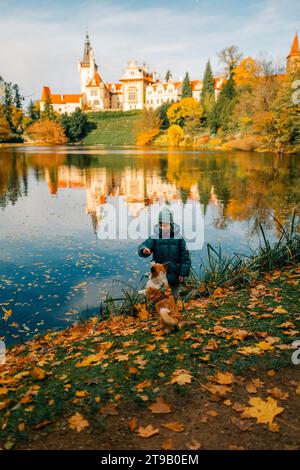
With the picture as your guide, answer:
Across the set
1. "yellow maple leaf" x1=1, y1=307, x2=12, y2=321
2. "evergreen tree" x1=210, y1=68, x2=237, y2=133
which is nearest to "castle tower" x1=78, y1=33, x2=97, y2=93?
"evergreen tree" x1=210, y1=68, x2=237, y2=133

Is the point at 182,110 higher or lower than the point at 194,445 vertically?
higher

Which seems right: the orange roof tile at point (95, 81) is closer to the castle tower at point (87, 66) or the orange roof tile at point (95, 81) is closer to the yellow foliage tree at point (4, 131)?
the castle tower at point (87, 66)

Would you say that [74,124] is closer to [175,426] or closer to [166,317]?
[166,317]

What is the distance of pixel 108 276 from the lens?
9062 mm

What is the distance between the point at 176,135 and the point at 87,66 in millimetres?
68870

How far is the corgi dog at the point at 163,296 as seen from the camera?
524 cm

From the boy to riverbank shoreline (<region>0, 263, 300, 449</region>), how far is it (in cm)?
76

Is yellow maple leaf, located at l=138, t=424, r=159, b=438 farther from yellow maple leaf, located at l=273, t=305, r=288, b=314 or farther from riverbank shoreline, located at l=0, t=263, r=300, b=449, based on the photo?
yellow maple leaf, located at l=273, t=305, r=288, b=314

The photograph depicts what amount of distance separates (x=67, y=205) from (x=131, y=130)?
84245mm

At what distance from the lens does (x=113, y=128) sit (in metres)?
102

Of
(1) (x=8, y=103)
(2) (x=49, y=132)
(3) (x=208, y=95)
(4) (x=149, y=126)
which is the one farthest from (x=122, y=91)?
(3) (x=208, y=95)

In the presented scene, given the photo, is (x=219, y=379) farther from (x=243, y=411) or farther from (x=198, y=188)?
(x=198, y=188)
